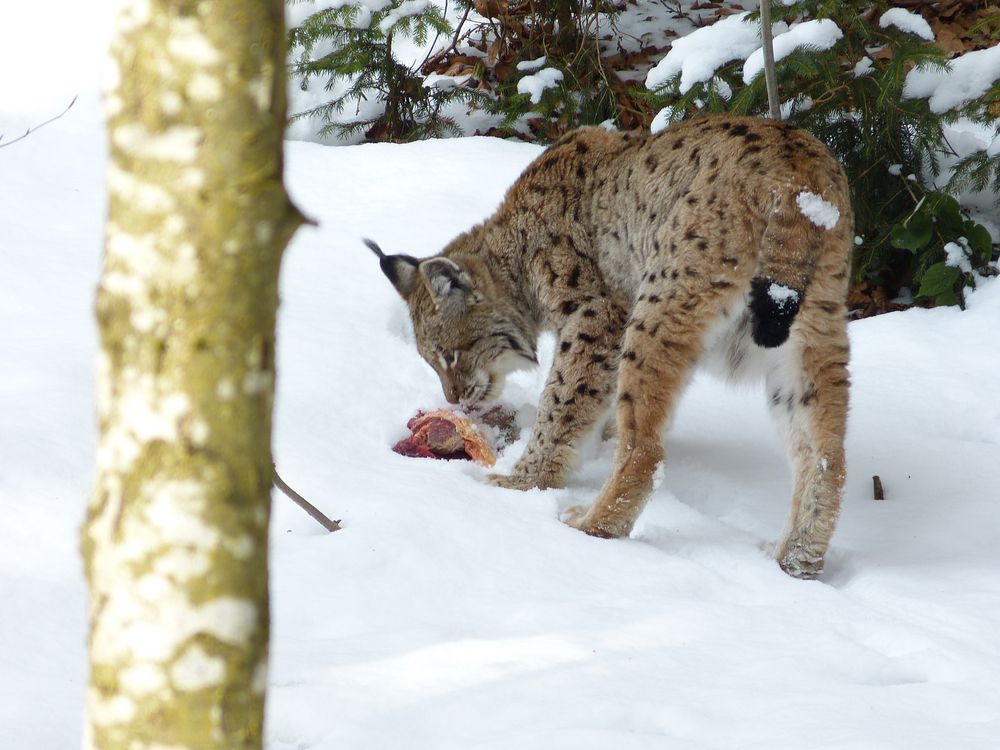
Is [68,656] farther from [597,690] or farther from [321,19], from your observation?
[321,19]

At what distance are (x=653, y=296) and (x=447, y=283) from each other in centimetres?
118

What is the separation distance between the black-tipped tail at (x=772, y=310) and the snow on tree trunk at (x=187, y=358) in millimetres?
2664

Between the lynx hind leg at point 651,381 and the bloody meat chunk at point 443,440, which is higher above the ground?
the lynx hind leg at point 651,381

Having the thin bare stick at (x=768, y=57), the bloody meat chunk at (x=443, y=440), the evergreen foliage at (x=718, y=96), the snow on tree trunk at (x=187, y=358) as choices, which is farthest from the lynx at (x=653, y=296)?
the snow on tree trunk at (x=187, y=358)

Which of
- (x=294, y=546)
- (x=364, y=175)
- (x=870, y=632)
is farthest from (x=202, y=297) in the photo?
(x=364, y=175)

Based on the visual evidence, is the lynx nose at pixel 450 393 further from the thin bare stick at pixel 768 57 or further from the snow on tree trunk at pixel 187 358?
the snow on tree trunk at pixel 187 358

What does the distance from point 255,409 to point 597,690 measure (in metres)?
1.49

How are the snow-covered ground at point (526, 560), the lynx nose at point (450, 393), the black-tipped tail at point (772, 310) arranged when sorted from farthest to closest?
1. the lynx nose at point (450, 393)
2. the black-tipped tail at point (772, 310)
3. the snow-covered ground at point (526, 560)

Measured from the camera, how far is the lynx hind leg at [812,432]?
3.87 m

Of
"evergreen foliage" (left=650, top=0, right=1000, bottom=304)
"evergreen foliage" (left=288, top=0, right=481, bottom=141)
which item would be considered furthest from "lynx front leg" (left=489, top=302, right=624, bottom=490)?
"evergreen foliage" (left=288, top=0, right=481, bottom=141)

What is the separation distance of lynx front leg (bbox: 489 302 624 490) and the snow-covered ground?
165mm

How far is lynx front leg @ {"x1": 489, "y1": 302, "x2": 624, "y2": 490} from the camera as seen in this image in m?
4.62

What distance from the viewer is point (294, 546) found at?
3.49m

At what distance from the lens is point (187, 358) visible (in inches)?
53.5
